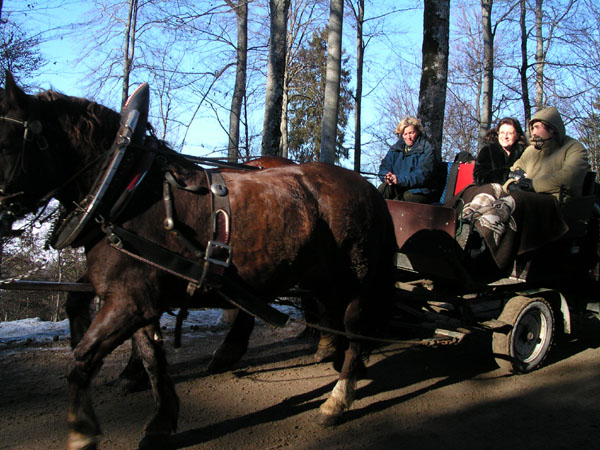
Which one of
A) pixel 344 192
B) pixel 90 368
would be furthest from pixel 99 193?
pixel 344 192

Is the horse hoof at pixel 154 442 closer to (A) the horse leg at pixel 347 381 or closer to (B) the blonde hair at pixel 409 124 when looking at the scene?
(A) the horse leg at pixel 347 381

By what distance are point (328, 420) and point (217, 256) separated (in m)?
1.43

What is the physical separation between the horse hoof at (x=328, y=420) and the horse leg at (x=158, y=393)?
37.7 inches

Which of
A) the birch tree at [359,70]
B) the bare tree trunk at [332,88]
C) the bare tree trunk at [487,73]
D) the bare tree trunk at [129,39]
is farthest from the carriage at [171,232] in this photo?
the birch tree at [359,70]

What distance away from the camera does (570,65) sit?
576 inches

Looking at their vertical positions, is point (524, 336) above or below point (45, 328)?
above

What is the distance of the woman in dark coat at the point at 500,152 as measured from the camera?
197 inches

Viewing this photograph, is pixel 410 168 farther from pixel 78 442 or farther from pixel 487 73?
pixel 487 73

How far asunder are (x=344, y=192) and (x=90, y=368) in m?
1.91

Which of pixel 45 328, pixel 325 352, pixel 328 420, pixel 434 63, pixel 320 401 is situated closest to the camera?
pixel 328 420

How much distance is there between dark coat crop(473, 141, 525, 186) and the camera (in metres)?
4.98

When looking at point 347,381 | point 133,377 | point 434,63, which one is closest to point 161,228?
point 133,377

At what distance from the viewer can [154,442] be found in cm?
296

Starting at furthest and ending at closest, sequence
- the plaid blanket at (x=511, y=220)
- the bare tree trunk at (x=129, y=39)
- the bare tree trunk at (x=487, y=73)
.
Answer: the bare tree trunk at (x=487, y=73)
the bare tree trunk at (x=129, y=39)
the plaid blanket at (x=511, y=220)
